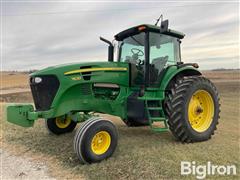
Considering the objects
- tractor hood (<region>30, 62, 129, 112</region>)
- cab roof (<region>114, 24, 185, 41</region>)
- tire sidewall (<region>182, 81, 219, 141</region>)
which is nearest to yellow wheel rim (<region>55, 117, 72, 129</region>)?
tractor hood (<region>30, 62, 129, 112</region>)

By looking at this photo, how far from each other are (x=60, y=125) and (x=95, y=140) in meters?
2.34

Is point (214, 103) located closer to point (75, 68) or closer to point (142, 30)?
point (142, 30)

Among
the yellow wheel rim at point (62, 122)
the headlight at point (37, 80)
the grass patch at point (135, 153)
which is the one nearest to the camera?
the grass patch at point (135, 153)

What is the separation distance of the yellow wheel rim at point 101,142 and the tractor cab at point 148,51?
158 cm

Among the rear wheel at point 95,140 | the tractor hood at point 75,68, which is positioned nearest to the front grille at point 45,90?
the tractor hood at point 75,68

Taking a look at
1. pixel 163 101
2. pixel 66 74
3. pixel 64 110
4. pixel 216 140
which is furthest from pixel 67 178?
pixel 216 140

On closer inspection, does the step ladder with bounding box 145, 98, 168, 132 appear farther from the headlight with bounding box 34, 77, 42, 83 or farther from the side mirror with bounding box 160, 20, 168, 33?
the headlight with bounding box 34, 77, 42, 83

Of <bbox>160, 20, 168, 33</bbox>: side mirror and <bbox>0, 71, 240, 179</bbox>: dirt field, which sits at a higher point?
<bbox>160, 20, 168, 33</bbox>: side mirror

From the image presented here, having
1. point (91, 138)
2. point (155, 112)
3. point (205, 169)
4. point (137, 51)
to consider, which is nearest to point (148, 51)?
point (137, 51)

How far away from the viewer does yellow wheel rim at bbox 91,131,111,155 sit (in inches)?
212

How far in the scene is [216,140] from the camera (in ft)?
21.2

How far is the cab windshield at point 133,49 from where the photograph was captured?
22.1 ft

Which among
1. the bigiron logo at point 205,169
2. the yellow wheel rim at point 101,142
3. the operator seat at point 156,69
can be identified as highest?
the operator seat at point 156,69

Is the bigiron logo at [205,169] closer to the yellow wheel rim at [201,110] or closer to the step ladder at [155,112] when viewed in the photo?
the step ladder at [155,112]
